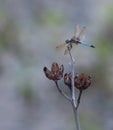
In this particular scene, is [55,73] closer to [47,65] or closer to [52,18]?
[47,65]

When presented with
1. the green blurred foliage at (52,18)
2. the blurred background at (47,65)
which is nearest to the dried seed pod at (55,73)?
the blurred background at (47,65)

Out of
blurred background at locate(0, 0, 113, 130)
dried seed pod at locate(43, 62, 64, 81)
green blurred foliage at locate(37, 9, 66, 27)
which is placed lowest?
Answer: dried seed pod at locate(43, 62, 64, 81)

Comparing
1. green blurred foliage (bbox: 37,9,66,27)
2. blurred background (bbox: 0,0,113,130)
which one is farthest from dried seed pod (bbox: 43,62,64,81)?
green blurred foliage (bbox: 37,9,66,27)

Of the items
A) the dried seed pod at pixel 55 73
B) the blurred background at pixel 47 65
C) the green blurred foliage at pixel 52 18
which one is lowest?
the dried seed pod at pixel 55 73

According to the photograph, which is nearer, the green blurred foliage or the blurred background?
the blurred background

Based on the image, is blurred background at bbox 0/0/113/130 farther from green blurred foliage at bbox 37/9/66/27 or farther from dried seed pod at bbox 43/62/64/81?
dried seed pod at bbox 43/62/64/81

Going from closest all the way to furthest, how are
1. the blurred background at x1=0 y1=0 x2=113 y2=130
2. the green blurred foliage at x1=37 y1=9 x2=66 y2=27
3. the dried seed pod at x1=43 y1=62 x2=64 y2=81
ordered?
the dried seed pod at x1=43 y1=62 x2=64 y2=81 < the blurred background at x1=0 y1=0 x2=113 y2=130 < the green blurred foliage at x1=37 y1=9 x2=66 y2=27

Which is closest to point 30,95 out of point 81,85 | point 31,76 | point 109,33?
point 31,76

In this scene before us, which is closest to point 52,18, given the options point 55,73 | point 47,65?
point 47,65

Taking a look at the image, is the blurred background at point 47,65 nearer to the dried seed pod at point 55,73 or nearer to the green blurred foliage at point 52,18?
the green blurred foliage at point 52,18
